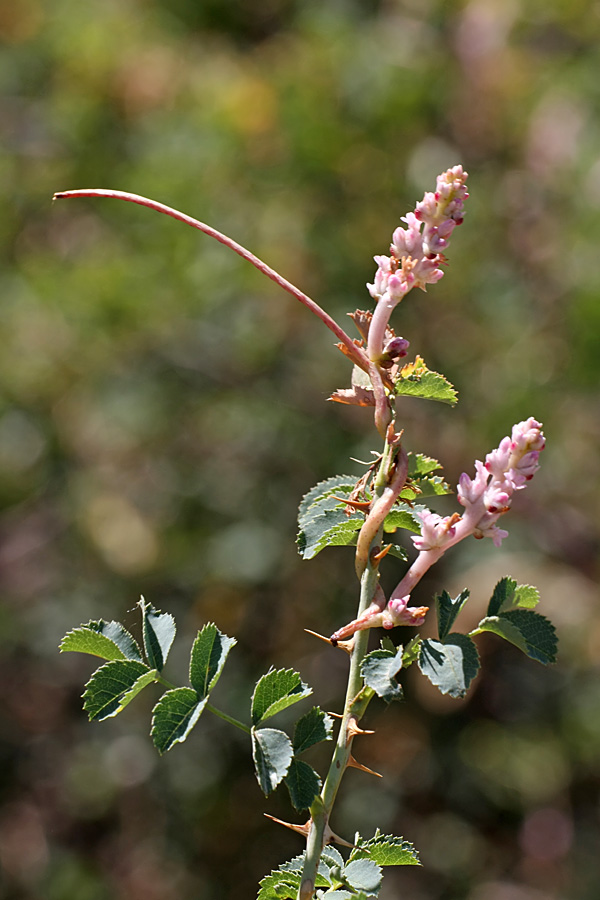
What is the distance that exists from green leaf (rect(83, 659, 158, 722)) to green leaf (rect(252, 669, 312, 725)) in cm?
7

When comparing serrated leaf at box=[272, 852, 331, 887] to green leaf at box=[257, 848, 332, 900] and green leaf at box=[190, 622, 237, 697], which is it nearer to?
green leaf at box=[257, 848, 332, 900]

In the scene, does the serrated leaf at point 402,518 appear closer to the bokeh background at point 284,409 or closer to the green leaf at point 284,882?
the green leaf at point 284,882

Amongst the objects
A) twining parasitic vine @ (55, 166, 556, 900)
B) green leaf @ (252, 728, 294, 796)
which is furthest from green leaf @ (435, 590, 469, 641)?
green leaf @ (252, 728, 294, 796)

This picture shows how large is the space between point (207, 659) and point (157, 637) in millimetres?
59

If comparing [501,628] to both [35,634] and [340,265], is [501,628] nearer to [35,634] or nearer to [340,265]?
[340,265]

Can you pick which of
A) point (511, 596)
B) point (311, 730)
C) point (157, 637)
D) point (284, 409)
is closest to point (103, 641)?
point (157, 637)

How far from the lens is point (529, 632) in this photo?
55cm

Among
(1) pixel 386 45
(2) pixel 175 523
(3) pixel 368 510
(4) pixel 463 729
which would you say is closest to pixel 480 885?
(4) pixel 463 729

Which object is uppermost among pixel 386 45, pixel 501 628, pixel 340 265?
pixel 501 628

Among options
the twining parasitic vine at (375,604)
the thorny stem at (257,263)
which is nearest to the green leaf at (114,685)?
the twining parasitic vine at (375,604)

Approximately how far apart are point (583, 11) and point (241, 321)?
4.43ft

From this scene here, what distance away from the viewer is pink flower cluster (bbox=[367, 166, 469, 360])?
1.63 ft

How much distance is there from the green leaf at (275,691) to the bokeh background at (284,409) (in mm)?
1901

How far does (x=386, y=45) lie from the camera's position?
272 centimetres
